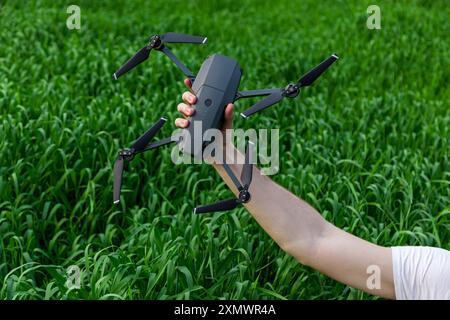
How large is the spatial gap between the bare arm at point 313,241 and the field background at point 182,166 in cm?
86

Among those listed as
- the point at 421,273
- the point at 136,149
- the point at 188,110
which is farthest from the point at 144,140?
the point at 421,273

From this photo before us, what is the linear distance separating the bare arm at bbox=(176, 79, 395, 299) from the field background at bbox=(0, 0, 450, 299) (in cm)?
86

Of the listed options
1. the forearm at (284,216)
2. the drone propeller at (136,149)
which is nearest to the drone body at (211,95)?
the drone propeller at (136,149)

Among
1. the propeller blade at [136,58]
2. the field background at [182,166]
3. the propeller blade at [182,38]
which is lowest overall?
the field background at [182,166]

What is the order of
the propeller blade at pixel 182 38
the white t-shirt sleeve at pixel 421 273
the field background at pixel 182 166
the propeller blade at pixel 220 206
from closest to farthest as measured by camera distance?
1. the propeller blade at pixel 220 206
2. the propeller blade at pixel 182 38
3. the white t-shirt sleeve at pixel 421 273
4. the field background at pixel 182 166

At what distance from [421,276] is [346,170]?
255cm

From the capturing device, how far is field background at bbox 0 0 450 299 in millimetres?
3004

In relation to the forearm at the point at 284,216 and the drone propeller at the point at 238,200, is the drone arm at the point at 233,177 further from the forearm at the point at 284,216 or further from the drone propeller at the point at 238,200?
the forearm at the point at 284,216

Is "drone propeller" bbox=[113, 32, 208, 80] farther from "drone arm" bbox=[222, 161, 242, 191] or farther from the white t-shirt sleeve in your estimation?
the white t-shirt sleeve

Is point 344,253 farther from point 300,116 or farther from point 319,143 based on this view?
point 300,116

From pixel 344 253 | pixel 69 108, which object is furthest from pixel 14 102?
pixel 344 253

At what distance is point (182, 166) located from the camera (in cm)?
426

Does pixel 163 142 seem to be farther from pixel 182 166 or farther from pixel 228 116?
pixel 182 166

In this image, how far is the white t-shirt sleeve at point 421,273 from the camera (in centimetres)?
179
